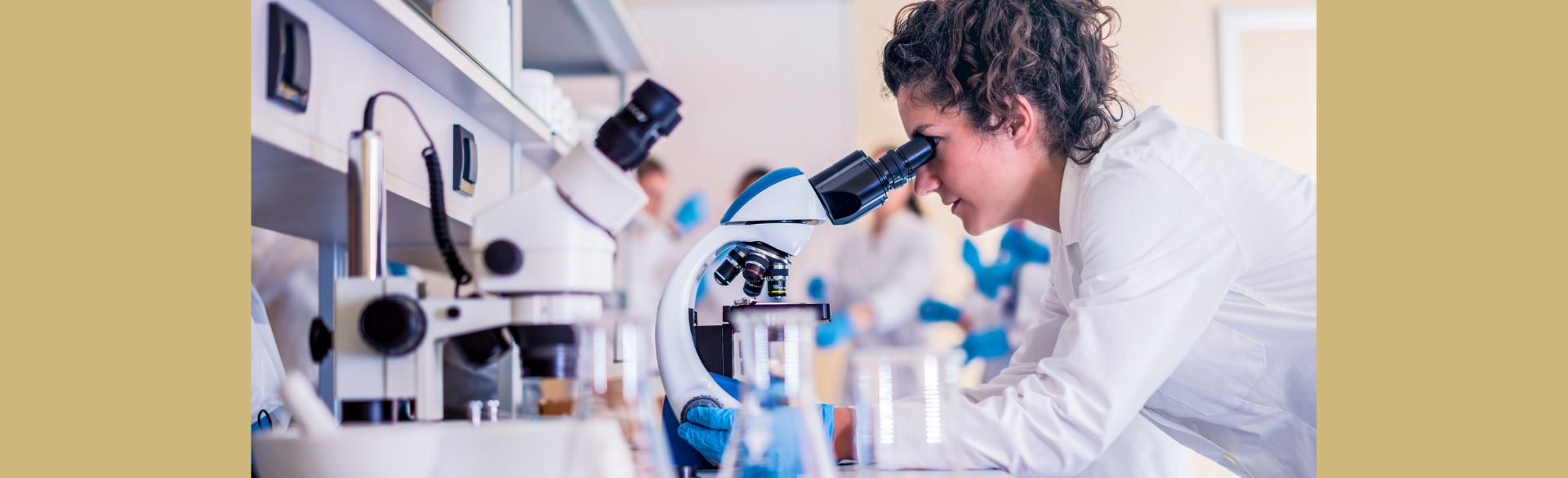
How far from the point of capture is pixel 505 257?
602 mm

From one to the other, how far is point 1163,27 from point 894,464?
0.79m

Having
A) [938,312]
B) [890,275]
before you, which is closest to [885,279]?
[890,275]

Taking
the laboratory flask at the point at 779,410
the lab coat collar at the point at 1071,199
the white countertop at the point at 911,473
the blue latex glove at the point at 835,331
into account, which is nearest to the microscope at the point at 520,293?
the laboratory flask at the point at 779,410

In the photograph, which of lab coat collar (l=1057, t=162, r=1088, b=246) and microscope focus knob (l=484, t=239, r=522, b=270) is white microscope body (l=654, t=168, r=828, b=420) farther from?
lab coat collar (l=1057, t=162, r=1088, b=246)

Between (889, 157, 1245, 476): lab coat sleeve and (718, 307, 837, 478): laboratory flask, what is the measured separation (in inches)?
4.4

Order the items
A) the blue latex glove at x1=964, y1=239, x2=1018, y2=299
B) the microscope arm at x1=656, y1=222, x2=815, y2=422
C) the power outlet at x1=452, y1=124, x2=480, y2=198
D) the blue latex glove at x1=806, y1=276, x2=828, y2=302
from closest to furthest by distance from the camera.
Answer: the microscope arm at x1=656, y1=222, x2=815, y2=422 → the power outlet at x1=452, y1=124, x2=480, y2=198 → the blue latex glove at x1=964, y1=239, x2=1018, y2=299 → the blue latex glove at x1=806, y1=276, x2=828, y2=302

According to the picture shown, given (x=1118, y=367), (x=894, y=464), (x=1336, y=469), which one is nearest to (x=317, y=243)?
(x=894, y=464)

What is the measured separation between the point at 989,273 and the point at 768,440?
1.78m

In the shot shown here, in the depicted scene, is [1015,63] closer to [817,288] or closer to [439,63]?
[439,63]

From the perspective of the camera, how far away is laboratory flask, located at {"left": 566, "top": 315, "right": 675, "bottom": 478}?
0.59 metres

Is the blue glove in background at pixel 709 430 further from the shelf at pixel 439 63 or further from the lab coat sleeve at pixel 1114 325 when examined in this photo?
the shelf at pixel 439 63

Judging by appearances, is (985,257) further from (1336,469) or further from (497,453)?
(497,453)

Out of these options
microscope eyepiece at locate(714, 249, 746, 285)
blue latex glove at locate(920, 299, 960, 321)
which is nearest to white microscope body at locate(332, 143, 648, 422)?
microscope eyepiece at locate(714, 249, 746, 285)

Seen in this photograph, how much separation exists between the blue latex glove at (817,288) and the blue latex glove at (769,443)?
181cm
